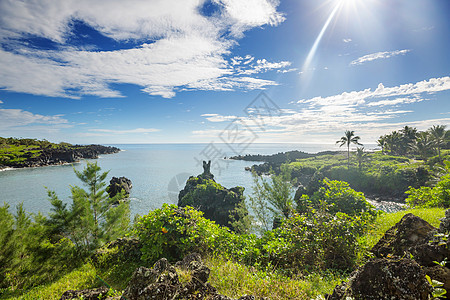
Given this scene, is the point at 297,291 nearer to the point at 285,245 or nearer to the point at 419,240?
the point at 285,245

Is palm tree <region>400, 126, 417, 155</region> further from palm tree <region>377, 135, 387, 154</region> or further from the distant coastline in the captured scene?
the distant coastline

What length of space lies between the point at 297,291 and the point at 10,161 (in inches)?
5797

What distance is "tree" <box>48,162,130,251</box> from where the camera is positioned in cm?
1148

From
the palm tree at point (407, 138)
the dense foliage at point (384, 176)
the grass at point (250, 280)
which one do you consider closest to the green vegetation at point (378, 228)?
the grass at point (250, 280)

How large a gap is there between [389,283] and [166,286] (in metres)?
3.66

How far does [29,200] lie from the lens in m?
48.4

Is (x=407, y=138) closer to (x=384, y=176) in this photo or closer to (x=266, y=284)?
(x=384, y=176)

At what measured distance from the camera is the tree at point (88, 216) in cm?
1148

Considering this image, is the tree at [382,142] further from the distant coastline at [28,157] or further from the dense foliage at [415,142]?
the distant coastline at [28,157]

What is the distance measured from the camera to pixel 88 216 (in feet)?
39.3

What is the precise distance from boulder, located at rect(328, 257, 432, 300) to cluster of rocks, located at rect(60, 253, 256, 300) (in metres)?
1.75

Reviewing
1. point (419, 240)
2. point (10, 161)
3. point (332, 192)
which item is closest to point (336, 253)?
point (419, 240)

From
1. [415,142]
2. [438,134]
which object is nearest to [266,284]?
[438,134]

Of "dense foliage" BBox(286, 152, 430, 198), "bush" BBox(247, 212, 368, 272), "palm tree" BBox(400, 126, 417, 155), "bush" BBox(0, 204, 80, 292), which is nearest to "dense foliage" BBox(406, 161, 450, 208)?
"bush" BBox(247, 212, 368, 272)
